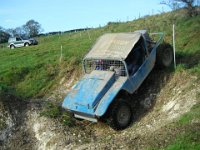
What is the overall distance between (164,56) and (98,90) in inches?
142

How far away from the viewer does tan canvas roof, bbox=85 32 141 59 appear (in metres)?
12.0

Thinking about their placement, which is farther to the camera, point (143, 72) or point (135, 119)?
point (143, 72)

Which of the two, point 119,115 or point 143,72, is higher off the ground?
point 143,72

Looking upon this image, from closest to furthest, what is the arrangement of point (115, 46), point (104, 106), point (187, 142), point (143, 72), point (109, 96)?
point (187, 142) < point (104, 106) < point (109, 96) < point (115, 46) < point (143, 72)

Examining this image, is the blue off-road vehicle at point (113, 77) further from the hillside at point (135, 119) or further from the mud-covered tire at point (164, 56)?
the hillside at point (135, 119)

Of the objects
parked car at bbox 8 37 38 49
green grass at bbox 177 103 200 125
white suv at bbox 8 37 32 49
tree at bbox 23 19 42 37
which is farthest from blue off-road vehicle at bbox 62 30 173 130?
tree at bbox 23 19 42 37

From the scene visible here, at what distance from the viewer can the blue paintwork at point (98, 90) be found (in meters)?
11.0

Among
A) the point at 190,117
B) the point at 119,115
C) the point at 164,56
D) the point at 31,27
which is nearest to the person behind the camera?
the point at 190,117

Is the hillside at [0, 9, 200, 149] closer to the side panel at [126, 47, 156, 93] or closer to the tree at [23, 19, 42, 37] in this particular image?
the side panel at [126, 47, 156, 93]

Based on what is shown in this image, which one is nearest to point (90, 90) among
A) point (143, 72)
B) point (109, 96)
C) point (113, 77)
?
point (109, 96)

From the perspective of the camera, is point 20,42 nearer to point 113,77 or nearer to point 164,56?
point 164,56

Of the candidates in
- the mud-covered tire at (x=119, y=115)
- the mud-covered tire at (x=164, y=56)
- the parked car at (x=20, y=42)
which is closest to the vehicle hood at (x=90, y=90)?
the mud-covered tire at (x=119, y=115)

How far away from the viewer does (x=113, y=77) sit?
11625 mm

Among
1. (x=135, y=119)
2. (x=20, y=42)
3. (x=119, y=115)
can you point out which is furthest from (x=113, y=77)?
(x=20, y=42)
